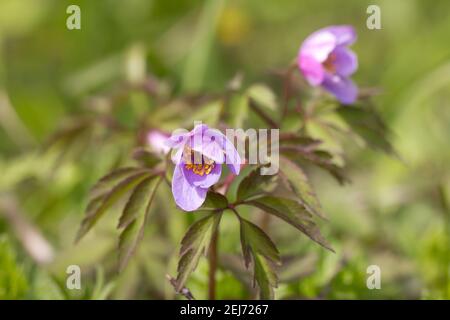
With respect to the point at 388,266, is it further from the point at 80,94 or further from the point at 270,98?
the point at 80,94

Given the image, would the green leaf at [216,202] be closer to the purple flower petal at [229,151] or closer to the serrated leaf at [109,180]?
the purple flower petal at [229,151]

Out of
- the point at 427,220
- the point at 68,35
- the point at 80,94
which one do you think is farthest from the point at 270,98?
the point at 68,35

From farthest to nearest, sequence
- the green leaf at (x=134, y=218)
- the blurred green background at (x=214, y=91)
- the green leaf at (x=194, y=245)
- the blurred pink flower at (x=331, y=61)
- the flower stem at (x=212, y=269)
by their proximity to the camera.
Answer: the blurred green background at (x=214, y=91) → the blurred pink flower at (x=331, y=61) → the flower stem at (x=212, y=269) → the green leaf at (x=134, y=218) → the green leaf at (x=194, y=245)

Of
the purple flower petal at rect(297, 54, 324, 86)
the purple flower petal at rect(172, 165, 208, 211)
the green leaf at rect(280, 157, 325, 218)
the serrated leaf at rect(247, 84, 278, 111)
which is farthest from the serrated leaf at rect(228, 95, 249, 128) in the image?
the purple flower petal at rect(172, 165, 208, 211)

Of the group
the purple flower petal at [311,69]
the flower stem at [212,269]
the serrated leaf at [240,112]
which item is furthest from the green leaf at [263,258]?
the purple flower petal at [311,69]

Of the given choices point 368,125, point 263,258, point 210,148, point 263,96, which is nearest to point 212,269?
point 263,258

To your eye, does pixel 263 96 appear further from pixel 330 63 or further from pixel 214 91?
pixel 214 91
